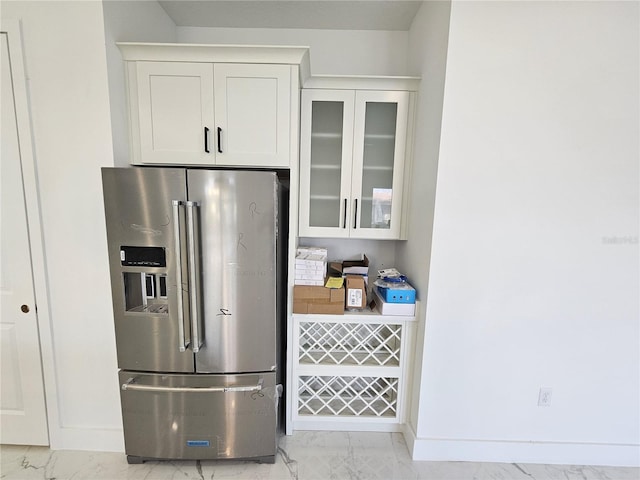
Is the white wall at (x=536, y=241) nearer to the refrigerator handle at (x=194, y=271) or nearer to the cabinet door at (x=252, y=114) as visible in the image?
the cabinet door at (x=252, y=114)

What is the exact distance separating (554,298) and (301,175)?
169 cm

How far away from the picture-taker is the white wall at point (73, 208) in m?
1.42

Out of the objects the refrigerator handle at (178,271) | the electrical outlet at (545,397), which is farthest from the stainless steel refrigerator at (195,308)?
the electrical outlet at (545,397)

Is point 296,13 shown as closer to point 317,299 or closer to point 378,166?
point 378,166

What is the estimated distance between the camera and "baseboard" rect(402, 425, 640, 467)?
1.65 meters

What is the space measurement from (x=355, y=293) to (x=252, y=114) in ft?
4.12

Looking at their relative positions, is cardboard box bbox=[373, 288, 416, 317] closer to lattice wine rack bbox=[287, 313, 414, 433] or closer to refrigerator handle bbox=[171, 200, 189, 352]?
lattice wine rack bbox=[287, 313, 414, 433]

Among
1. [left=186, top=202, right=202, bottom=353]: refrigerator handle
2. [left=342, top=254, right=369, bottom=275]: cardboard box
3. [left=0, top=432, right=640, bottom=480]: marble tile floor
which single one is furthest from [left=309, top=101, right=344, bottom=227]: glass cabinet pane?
[left=0, top=432, right=640, bottom=480]: marble tile floor

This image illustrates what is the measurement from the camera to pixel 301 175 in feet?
6.24

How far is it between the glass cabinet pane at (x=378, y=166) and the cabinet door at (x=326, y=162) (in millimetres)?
121

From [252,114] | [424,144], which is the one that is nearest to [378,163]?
[424,144]

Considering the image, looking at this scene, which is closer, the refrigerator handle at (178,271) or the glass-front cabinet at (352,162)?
the refrigerator handle at (178,271)

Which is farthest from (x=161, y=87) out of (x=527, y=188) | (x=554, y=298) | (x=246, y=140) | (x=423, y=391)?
(x=554, y=298)

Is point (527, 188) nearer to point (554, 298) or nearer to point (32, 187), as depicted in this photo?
point (554, 298)
